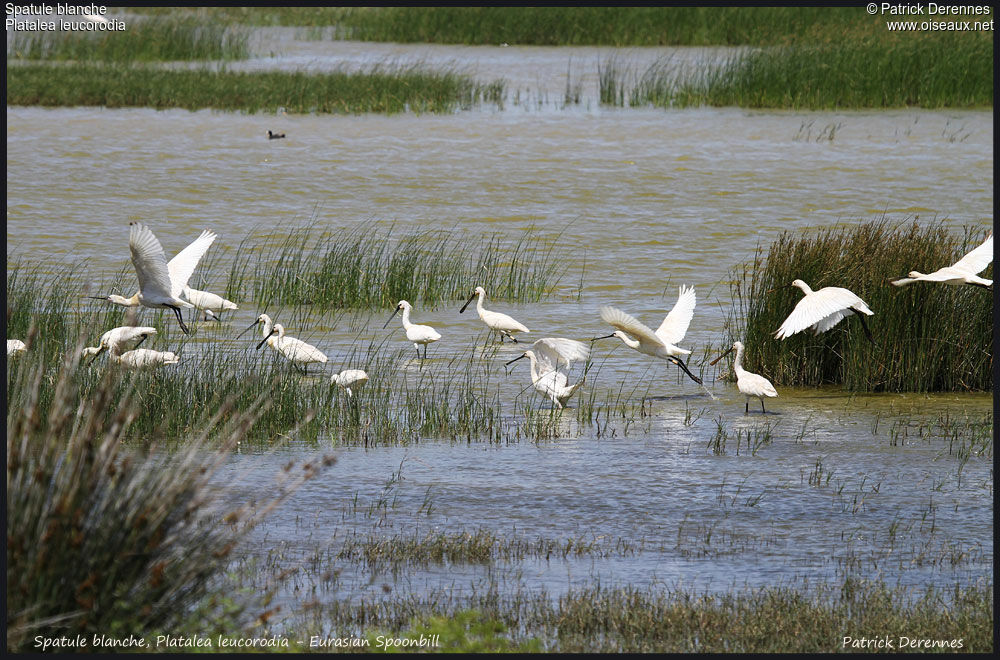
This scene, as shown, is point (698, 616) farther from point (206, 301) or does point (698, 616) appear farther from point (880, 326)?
point (206, 301)

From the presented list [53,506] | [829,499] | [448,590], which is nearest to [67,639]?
[53,506]

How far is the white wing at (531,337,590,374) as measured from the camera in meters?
9.74

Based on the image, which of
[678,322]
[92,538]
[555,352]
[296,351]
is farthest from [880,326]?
[92,538]

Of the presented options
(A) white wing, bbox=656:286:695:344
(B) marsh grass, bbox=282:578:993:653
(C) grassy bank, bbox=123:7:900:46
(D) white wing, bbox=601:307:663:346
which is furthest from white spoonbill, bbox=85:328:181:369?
(C) grassy bank, bbox=123:7:900:46

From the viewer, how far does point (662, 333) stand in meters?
10.2

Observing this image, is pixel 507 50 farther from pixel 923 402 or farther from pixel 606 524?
pixel 606 524

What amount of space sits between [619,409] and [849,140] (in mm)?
15836

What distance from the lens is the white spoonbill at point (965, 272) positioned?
9008 millimetres

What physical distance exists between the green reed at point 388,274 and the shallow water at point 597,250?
29 centimetres

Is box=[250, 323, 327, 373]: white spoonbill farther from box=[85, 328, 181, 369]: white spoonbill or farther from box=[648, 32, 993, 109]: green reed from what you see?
box=[648, 32, 993, 109]: green reed

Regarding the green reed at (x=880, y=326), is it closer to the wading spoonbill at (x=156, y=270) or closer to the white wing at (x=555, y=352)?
the white wing at (x=555, y=352)

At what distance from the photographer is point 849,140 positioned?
2395 cm

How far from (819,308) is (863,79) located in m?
18.3

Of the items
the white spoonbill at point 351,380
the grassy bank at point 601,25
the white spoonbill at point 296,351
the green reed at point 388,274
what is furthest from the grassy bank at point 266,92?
the white spoonbill at point 351,380
